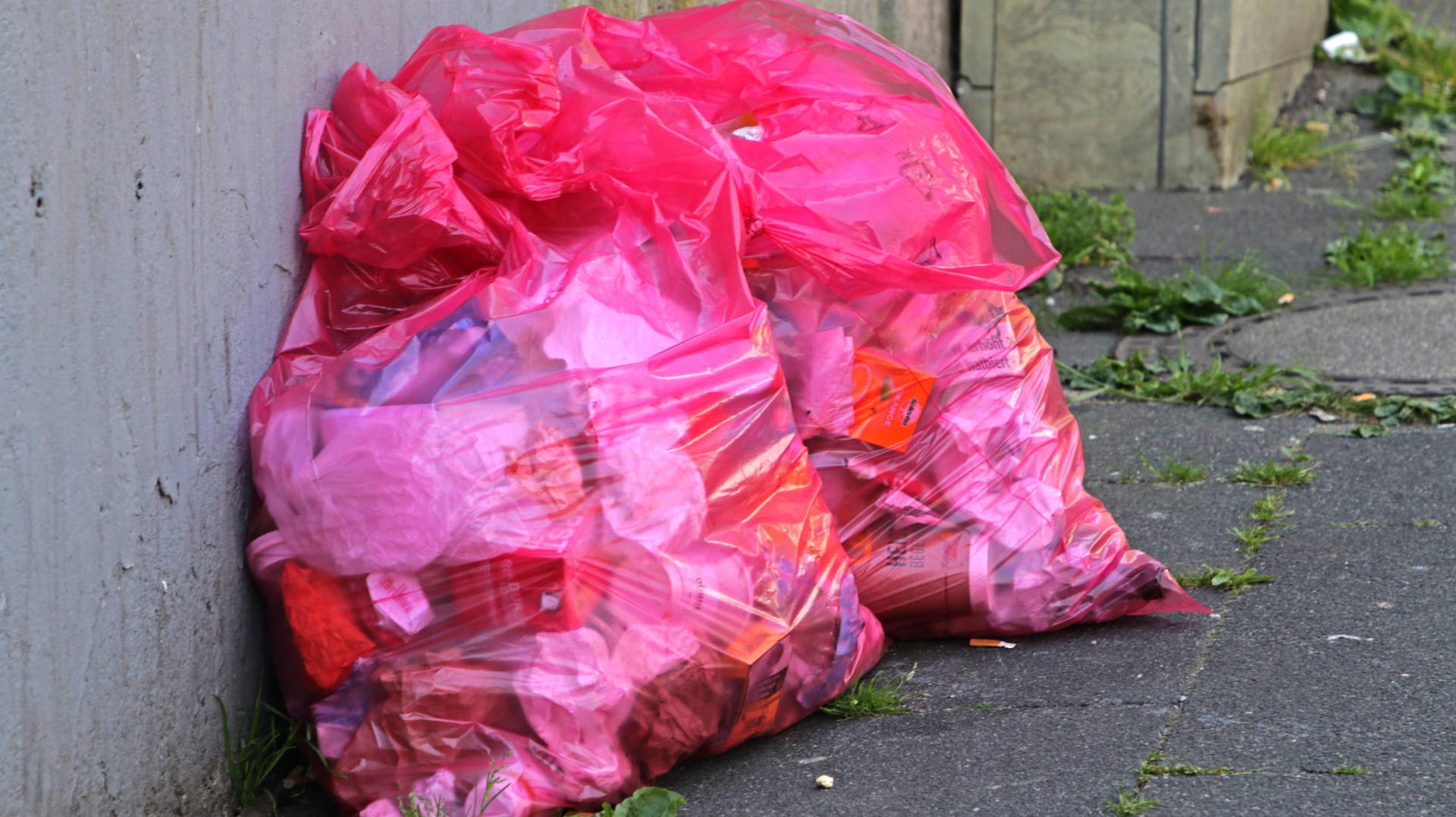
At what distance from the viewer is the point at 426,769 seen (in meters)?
1.69

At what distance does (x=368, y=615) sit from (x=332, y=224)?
531 millimetres

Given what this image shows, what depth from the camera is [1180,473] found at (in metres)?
2.84

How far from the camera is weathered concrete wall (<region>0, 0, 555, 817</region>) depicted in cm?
139

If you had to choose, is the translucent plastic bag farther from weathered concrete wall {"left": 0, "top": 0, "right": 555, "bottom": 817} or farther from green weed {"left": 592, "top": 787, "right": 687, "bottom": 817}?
weathered concrete wall {"left": 0, "top": 0, "right": 555, "bottom": 817}

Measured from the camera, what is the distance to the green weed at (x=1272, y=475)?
277 cm

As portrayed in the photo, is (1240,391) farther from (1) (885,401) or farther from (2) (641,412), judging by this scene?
(2) (641,412)

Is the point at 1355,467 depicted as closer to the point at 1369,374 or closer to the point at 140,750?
the point at 1369,374

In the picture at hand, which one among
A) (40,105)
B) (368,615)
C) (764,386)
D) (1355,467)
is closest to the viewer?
(40,105)

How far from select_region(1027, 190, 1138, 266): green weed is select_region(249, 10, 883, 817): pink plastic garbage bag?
9.05 feet

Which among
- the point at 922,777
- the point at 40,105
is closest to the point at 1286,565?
the point at 922,777

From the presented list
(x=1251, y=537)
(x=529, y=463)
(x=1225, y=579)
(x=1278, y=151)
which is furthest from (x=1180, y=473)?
(x=1278, y=151)

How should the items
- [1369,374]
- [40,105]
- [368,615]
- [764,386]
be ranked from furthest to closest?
[1369,374] < [764,386] < [368,615] < [40,105]

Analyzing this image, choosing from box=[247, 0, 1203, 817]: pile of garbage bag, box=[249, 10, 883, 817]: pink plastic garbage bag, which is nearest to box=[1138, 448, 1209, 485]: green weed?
box=[247, 0, 1203, 817]: pile of garbage bag

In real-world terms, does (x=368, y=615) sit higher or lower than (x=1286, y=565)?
higher
